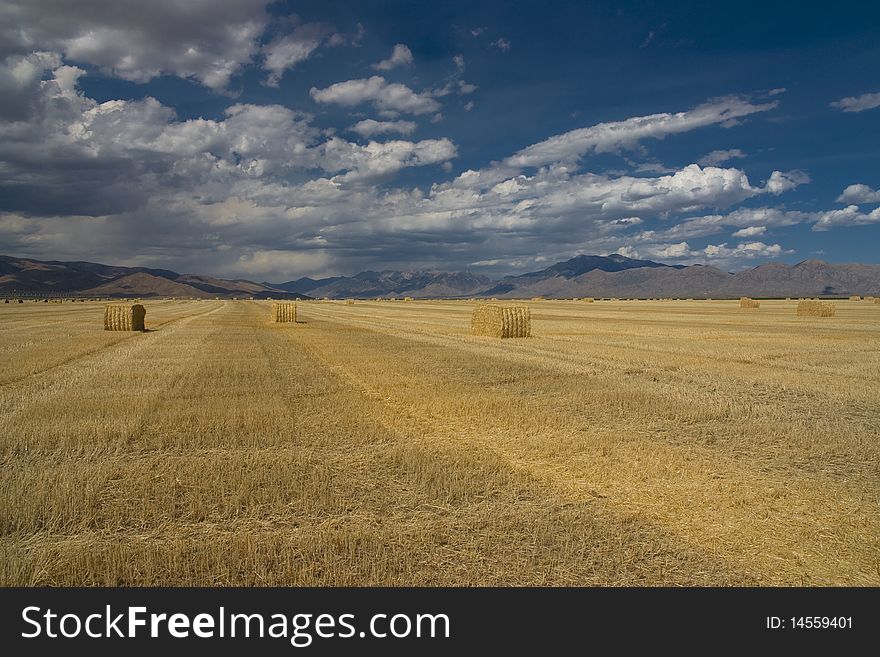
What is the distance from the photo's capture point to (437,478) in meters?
8.01

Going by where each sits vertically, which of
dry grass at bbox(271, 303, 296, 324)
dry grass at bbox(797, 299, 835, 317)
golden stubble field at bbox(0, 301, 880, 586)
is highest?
dry grass at bbox(797, 299, 835, 317)

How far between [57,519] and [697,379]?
14.9m

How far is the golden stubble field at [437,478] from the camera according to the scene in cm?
554

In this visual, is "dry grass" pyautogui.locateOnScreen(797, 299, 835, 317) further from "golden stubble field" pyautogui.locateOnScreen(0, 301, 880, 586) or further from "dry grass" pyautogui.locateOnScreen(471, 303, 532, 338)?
"golden stubble field" pyautogui.locateOnScreen(0, 301, 880, 586)

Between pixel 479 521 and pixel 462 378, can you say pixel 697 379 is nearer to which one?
pixel 462 378

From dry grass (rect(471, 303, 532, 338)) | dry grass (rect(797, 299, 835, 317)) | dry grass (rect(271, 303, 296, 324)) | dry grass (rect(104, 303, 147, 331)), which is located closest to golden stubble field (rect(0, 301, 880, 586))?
dry grass (rect(471, 303, 532, 338))

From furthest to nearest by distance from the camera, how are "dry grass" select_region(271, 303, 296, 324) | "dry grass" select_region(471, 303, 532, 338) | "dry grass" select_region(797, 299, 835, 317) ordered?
"dry grass" select_region(797, 299, 835, 317)
"dry grass" select_region(271, 303, 296, 324)
"dry grass" select_region(471, 303, 532, 338)

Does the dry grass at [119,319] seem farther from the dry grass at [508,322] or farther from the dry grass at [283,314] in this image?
the dry grass at [508,322]

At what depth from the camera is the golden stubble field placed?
5.54m

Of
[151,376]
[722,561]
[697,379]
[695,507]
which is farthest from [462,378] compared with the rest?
[722,561]

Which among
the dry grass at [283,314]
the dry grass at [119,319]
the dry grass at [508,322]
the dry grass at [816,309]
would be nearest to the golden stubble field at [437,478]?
the dry grass at [508,322]

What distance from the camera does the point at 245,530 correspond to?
621cm

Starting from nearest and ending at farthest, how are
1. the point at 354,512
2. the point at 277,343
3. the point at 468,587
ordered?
the point at 468,587 < the point at 354,512 < the point at 277,343

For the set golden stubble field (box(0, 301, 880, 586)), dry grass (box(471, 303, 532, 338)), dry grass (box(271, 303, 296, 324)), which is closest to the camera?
golden stubble field (box(0, 301, 880, 586))
